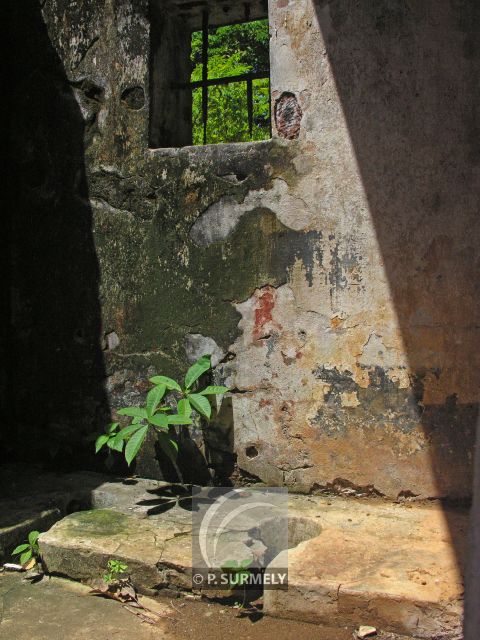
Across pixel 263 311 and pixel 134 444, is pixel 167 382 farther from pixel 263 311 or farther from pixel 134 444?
pixel 263 311

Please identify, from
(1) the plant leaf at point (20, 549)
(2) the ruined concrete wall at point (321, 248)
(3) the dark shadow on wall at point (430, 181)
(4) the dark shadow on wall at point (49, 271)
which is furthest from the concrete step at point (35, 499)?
(3) the dark shadow on wall at point (430, 181)

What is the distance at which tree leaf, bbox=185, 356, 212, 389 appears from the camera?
3.23 metres

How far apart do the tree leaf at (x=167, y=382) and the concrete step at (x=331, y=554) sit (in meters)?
0.50

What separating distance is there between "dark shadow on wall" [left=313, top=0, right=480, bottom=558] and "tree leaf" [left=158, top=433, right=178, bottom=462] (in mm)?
1124

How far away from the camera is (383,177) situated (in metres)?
3.07

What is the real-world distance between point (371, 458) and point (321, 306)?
72 cm

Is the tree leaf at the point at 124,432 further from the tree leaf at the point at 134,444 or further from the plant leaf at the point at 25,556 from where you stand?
the plant leaf at the point at 25,556

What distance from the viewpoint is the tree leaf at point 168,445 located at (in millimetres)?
3199

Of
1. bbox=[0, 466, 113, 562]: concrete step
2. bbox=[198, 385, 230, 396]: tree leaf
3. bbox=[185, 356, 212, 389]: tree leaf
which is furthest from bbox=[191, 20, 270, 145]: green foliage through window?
bbox=[0, 466, 113, 562]: concrete step

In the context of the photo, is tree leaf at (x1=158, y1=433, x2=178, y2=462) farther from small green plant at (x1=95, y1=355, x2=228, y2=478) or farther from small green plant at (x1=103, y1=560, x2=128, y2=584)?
small green plant at (x1=103, y1=560, x2=128, y2=584)

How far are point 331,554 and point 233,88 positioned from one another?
244 inches

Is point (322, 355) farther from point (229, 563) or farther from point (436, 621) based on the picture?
point (436, 621)

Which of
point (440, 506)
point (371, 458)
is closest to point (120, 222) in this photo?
point (371, 458)

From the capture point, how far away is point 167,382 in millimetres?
3236
